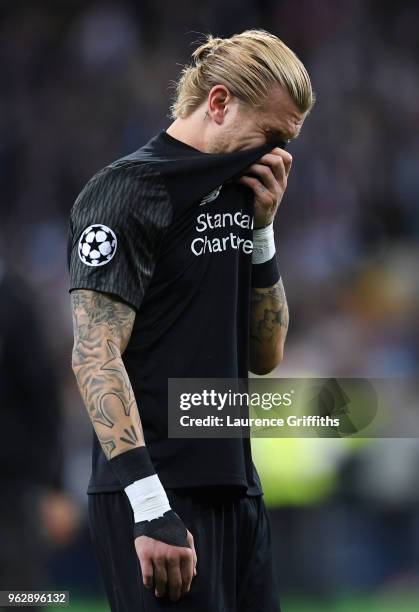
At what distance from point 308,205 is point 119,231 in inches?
304

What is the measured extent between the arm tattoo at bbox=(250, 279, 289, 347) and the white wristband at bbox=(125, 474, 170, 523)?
0.75 metres

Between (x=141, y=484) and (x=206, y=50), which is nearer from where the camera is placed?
(x=141, y=484)

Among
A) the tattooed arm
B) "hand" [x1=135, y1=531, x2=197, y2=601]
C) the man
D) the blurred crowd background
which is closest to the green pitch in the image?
the blurred crowd background

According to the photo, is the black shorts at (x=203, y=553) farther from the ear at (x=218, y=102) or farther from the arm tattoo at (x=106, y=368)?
the ear at (x=218, y=102)

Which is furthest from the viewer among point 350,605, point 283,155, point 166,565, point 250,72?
point 350,605

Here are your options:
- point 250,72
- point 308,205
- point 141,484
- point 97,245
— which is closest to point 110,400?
point 141,484

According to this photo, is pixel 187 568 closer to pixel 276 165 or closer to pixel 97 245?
pixel 97 245

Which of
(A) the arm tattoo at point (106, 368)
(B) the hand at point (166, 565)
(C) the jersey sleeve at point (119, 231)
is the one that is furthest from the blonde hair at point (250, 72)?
(B) the hand at point (166, 565)

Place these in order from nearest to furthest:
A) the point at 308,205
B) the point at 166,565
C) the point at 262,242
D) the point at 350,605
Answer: the point at 166,565
the point at 262,242
the point at 350,605
the point at 308,205

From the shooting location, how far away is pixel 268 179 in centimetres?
287

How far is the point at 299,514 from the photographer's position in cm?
736

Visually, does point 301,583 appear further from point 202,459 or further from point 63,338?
point 202,459

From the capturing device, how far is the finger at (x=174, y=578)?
2.40 meters

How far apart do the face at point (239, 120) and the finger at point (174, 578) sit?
38.8 inches
